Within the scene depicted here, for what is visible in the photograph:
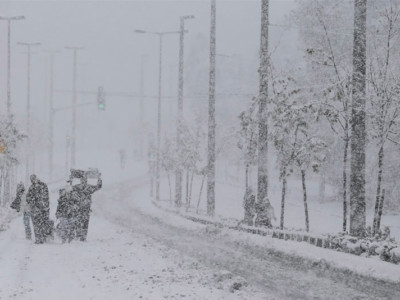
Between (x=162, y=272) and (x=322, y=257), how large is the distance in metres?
3.64

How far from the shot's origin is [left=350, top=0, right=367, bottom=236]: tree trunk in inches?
595

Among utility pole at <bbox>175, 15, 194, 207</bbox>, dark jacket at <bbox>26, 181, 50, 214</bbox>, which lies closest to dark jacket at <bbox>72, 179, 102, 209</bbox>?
dark jacket at <bbox>26, 181, 50, 214</bbox>

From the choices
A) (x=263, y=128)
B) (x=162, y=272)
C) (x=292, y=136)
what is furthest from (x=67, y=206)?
(x=292, y=136)

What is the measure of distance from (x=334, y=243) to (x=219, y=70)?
78.3 m

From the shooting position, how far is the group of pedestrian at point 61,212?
17031 mm

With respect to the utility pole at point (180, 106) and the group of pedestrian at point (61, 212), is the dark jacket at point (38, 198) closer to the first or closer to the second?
the group of pedestrian at point (61, 212)

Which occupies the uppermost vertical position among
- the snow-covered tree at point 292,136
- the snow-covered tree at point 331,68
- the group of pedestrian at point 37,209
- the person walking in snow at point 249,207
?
the snow-covered tree at point 331,68

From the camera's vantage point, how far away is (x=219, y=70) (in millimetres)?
91250

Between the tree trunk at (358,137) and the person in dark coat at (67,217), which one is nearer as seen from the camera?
the tree trunk at (358,137)

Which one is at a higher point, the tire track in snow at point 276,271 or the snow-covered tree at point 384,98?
the snow-covered tree at point 384,98

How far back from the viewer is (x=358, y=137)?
15125 millimetres

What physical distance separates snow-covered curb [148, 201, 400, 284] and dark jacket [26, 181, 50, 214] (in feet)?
17.7

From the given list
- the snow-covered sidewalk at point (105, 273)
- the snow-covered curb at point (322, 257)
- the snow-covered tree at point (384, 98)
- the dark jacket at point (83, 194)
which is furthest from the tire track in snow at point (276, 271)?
the snow-covered tree at point (384, 98)

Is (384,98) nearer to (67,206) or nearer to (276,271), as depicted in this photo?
(276,271)
